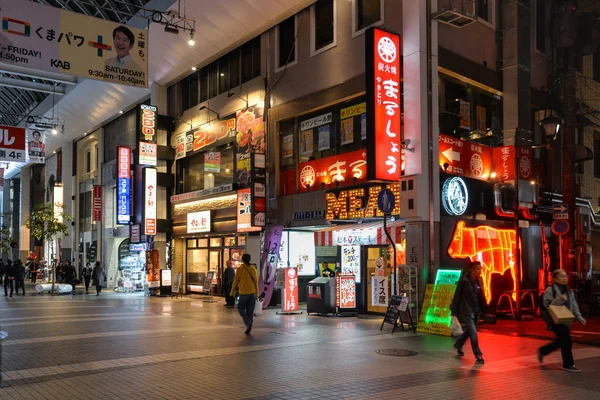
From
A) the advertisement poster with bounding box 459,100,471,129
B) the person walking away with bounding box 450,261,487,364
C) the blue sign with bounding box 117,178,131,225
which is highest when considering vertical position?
the advertisement poster with bounding box 459,100,471,129

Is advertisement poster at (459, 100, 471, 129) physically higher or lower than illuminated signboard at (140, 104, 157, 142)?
lower

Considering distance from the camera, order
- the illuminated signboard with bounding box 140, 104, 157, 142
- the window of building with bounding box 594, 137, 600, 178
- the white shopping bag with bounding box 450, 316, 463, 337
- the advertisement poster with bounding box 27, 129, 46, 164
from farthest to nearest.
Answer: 1. the advertisement poster with bounding box 27, 129, 46, 164
2. the illuminated signboard with bounding box 140, 104, 157, 142
3. the window of building with bounding box 594, 137, 600, 178
4. the white shopping bag with bounding box 450, 316, 463, 337

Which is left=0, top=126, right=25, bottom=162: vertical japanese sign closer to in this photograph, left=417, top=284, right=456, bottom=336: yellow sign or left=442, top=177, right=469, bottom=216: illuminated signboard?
left=442, top=177, right=469, bottom=216: illuminated signboard

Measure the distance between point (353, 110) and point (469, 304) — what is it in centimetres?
975

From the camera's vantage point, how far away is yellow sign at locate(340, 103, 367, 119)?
18375 mm

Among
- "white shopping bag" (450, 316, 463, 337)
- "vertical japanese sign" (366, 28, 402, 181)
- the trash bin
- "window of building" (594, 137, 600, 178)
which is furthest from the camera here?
"window of building" (594, 137, 600, 178)

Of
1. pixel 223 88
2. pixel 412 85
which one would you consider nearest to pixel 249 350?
pixel 412 85

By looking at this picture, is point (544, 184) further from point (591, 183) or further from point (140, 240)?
point (140, 240)

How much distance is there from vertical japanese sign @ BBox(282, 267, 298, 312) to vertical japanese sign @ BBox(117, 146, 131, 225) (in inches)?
507

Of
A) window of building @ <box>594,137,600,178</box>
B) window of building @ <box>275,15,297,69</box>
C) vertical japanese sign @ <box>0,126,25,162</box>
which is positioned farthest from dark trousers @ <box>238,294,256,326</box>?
window of building @ <box>594,137,600,178</box>

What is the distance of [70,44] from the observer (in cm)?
1238

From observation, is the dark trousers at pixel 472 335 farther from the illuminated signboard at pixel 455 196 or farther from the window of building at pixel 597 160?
the window of building at pixel 597 160

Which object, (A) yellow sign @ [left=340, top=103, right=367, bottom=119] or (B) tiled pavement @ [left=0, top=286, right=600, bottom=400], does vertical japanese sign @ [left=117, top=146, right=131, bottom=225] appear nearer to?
(B) tiled pavement @ [left=0, top=286, right=600, bottom=400]

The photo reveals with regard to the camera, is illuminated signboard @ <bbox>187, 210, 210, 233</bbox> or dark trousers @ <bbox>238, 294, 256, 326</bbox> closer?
dark trousers @ <bbox>238, 294, 256, 326</bbox>
